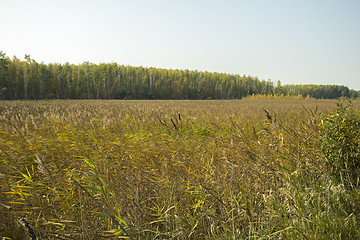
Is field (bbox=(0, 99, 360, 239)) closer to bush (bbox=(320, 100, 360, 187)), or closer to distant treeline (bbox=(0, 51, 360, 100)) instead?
bush (bbox=(320, 100, 360, 187))

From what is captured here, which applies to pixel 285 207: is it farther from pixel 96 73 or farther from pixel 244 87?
pixel 244 87

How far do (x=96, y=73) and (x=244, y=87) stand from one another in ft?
220

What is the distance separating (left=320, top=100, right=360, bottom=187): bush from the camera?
2.69 metres

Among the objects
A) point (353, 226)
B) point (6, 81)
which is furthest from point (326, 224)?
point (6, 81)

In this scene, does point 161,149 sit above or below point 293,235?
above

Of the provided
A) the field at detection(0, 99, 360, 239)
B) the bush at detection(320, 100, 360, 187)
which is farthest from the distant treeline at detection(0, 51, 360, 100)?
the bush at detection(320, 100, 360, 187)

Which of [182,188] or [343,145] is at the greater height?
[343,145]

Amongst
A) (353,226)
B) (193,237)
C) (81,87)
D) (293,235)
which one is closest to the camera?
(293,235)

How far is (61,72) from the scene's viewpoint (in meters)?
54.5

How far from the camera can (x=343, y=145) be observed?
2695 mm

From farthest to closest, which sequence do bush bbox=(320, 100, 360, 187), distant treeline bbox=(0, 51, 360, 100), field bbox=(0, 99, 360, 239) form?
1. distant treeline bbox=(0, 51, 360, 100)
2. bush bbox=(320, 100, 360, 187)
3. field bbox=(0, 99, 360, 239)

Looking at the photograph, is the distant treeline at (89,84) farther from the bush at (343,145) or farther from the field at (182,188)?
the bush at (343,145)

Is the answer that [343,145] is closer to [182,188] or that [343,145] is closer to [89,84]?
[182,188]

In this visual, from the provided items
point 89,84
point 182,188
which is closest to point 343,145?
point 182,188
